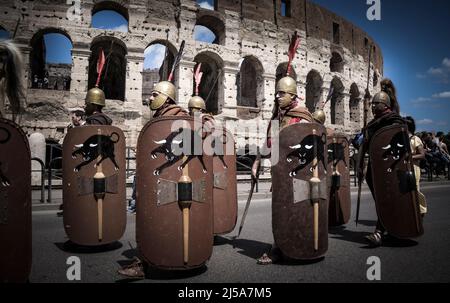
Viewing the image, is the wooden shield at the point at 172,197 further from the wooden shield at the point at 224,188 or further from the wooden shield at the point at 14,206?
the wooden shield at the point at 224,188

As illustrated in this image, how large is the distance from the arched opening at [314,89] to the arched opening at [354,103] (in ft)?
Result: 11.7

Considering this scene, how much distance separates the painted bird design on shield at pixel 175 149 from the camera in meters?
2.21

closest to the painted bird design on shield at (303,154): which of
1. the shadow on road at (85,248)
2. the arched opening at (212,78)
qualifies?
the shadow on road at (85,248)

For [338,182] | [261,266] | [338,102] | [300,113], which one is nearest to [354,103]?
[338,102]

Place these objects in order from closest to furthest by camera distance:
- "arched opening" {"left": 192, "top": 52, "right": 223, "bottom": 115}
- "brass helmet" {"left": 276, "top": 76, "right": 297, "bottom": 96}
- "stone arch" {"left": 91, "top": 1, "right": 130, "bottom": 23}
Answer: "brass helmet" {"left": 276, "top": 76, "right": 297, "bottom": 96}, "stone arch" {"left": 91, "top": 1, "right": 130, "bottom": 23}, "arched opening" {"left": 192, "top": 52, "right": 223, "bottom": 115}

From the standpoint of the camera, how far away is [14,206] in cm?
182

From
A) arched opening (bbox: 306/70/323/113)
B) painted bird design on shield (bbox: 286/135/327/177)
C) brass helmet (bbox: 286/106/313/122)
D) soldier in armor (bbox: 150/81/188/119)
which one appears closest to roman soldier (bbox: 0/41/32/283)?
soldier in armor (bbox: 150/81/188/119)

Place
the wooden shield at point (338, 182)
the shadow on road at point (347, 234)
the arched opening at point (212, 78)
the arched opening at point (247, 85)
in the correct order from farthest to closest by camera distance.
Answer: the arched opening at point (247, 85) → the arched opening at point (212, 78) → the wooden shield at point (338, 182) → the shadow on road at point (347, 234)

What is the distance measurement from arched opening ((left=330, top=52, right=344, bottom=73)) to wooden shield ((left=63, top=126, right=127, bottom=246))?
19444 millimetres

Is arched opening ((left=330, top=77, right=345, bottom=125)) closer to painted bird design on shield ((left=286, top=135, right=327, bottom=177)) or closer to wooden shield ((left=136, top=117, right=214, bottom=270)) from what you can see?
painted bird design on shield ((left=286, top=135, right=327, bottom=177))

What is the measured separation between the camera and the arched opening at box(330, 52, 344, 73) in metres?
19.3

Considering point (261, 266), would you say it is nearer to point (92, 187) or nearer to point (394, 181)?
point (394, 181)

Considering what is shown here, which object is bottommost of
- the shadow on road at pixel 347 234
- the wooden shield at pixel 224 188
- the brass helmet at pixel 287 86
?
the shadow on road at pixel 347 234

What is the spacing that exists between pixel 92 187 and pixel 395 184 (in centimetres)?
335
